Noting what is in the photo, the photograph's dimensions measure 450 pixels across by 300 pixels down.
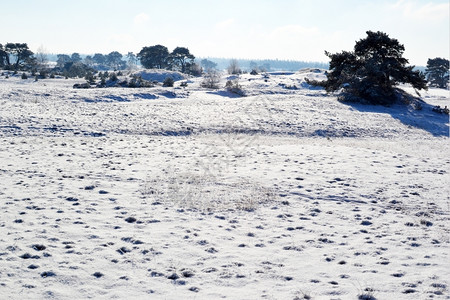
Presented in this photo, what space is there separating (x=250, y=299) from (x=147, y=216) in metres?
3.52

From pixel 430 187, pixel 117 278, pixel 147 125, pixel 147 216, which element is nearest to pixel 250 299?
pixel 117 278

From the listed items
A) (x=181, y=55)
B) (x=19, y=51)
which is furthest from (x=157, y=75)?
(x=19, y=51)

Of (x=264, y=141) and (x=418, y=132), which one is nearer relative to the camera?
(x=264, y=141)

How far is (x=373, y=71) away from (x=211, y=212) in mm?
23225

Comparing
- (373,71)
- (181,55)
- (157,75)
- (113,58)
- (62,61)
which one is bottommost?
(373,71)

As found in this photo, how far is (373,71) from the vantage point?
26531mm

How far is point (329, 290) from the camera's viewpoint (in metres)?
5.03

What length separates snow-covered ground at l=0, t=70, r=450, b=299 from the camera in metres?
5.20

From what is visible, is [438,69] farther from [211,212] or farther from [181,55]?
[211,212]

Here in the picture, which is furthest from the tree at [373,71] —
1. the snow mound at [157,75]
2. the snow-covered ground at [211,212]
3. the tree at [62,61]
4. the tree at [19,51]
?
the tree at [62,61]

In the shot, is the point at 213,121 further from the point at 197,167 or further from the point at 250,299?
the point at 250,299

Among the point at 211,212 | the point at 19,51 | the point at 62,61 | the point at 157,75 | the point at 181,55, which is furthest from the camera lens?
the point at 62,61

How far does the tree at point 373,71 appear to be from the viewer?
26.4 m

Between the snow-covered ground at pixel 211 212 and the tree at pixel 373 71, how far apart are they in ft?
30.1
